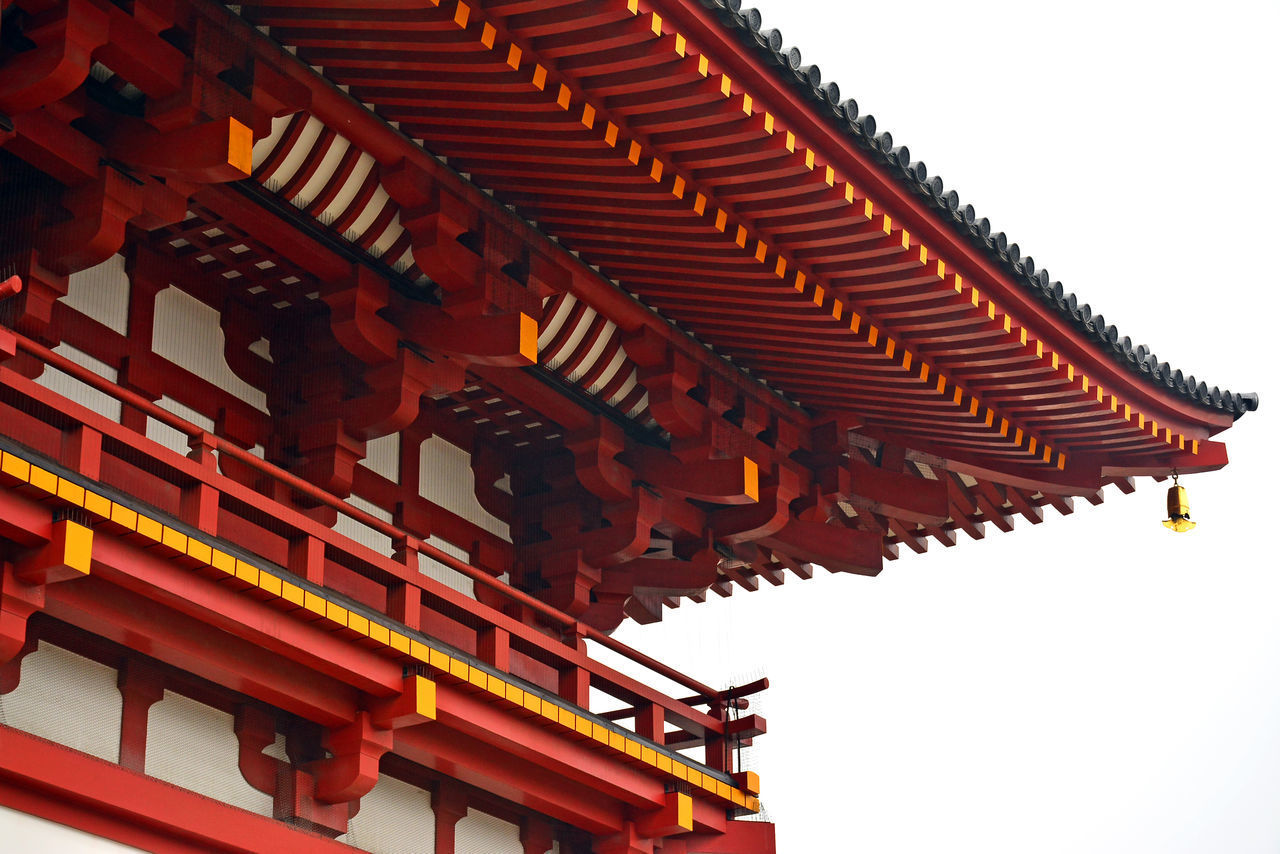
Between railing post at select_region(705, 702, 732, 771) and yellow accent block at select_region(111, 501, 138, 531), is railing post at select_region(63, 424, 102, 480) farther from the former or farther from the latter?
railing post at select_region(705, 702, 732, 771)

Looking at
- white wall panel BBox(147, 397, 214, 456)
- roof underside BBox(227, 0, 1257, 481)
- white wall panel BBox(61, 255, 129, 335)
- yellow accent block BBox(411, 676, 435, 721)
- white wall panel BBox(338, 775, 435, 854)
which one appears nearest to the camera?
roof underside BBox(227, 0, 1257, 481)

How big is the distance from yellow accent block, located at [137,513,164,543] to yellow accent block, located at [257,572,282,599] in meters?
0.53

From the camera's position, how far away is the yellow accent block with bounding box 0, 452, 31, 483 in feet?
20.6

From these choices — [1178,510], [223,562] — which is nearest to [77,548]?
[223,562]

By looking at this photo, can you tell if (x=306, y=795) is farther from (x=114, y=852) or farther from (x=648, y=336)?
(x=648, y=336)

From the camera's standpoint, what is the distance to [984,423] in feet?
34.7

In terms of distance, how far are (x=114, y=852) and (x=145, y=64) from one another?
10.4 ft

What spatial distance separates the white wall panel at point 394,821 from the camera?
27.3 feet

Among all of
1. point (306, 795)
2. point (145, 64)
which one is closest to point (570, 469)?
point (306, 795)

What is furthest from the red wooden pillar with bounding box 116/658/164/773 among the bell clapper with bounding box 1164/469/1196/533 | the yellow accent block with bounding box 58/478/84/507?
the bell clapper with bounding box 1164/469/1196/533

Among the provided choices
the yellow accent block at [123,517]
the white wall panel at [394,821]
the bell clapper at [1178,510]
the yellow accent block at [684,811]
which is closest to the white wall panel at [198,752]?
the white wall panel at [394,821]

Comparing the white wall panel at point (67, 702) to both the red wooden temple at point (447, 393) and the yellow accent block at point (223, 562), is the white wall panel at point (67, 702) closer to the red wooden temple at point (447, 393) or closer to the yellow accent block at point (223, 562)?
the red wooden temple at point (447, 393)

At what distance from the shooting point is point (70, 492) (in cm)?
646

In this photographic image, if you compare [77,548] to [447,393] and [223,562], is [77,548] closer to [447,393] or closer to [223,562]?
[223,562]
